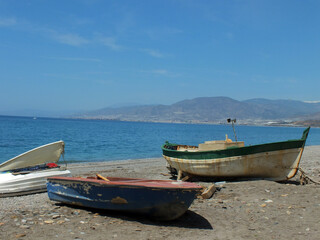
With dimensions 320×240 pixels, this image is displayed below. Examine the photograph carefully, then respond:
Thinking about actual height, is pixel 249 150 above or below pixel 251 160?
above

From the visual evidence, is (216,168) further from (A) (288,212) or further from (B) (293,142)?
(A) (288,212)

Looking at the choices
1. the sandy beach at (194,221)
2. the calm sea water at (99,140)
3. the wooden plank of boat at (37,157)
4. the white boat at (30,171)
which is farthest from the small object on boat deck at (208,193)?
the calm sea water at (99,140)

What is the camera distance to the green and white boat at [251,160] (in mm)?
12805

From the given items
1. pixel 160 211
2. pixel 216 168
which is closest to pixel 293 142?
pixel 216 168

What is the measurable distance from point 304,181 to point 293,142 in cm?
183

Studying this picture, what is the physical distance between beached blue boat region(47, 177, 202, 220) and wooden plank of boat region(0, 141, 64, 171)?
564 cm

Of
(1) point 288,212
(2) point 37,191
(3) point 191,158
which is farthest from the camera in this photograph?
(3) point 191,158

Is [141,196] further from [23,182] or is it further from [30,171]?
[30,171]

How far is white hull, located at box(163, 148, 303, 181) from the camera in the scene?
12867 mm

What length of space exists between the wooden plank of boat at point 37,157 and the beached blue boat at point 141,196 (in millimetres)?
5642

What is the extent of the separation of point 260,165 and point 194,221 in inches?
219

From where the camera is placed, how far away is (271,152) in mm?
12883

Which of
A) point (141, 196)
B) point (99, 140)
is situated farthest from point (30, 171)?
point (99, 140)

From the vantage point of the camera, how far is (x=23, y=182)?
39.7ft
